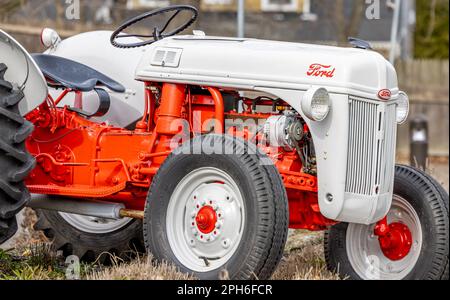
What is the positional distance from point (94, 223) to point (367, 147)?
7.57ft

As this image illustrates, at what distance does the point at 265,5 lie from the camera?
2442 centimetres

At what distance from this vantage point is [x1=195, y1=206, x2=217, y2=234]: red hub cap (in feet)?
18.2

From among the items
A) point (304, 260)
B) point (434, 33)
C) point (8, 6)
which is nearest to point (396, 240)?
point (304, 260)

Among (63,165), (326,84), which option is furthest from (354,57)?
(63,165)

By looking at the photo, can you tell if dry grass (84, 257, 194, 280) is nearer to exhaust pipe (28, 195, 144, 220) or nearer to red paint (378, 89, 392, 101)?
exhaust pipe (28, 195, 144, 220)

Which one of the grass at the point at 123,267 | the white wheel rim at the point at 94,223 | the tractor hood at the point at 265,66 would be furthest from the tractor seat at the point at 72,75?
the grass at the point at 123,267

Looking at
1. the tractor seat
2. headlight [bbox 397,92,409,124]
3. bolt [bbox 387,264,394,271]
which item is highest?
the tractor seat

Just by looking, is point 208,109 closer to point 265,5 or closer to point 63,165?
point 63,165

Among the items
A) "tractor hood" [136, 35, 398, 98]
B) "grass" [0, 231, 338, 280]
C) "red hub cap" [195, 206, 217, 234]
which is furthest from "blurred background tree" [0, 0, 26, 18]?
"red hub cap" [195, 206, 217, 234]

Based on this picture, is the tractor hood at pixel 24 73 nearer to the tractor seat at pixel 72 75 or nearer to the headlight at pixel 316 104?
the tractor seat at pixel 72 75

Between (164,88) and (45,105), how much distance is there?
0.86 meters

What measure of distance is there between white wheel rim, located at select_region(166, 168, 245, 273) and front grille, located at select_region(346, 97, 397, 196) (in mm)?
664

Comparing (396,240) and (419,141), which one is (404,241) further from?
(419,141)

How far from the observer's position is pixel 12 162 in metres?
5.80
